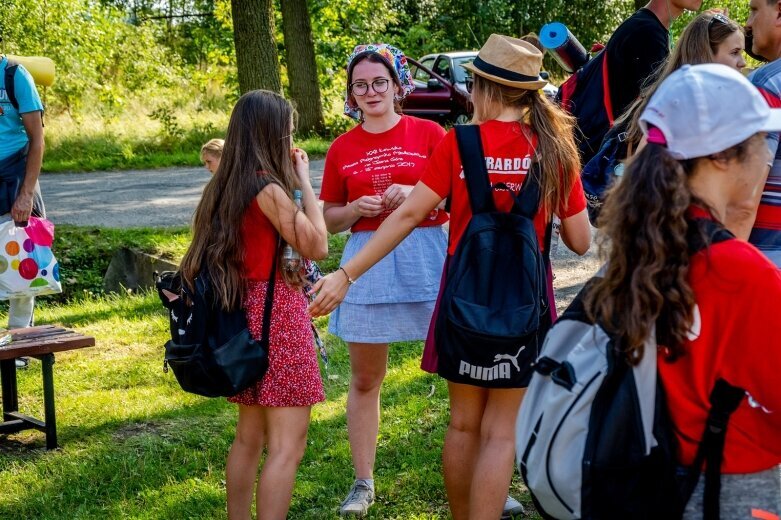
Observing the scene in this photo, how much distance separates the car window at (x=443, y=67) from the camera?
20.2 m

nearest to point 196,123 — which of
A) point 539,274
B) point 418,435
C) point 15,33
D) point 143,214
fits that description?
point 15,33

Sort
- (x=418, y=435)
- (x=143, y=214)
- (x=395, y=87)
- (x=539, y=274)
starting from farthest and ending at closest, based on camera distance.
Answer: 1. (x=143, y=214)
2. (x=418, y=435)
3. (x=395, y=87)
4. (x=539, y=274)

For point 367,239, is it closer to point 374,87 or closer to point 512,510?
point 374,87

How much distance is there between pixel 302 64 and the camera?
59.9 ft

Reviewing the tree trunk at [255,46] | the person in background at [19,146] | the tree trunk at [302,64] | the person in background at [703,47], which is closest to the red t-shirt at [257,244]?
the person in background at [703,47]

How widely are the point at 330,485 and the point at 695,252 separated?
289cm

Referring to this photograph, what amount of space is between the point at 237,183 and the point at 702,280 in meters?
1.95

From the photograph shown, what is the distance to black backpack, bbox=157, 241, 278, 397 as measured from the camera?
341 cm

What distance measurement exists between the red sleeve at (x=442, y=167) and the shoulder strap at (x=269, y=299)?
68 centimetres

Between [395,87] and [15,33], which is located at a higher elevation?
[15,33]

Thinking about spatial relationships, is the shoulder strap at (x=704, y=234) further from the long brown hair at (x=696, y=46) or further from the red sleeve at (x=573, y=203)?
the long brown hair at (x=696, y=46)

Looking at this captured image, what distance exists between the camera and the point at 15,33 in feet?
60.9

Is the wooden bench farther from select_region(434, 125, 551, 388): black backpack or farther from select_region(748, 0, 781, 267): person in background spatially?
select_region(748, 0, 781, 267): person in background

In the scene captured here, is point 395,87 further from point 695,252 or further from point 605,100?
point 695,252
